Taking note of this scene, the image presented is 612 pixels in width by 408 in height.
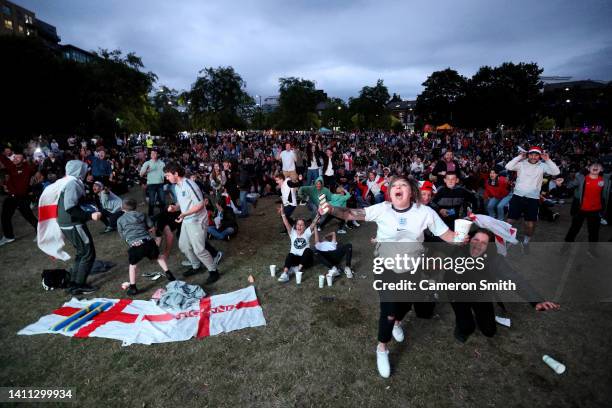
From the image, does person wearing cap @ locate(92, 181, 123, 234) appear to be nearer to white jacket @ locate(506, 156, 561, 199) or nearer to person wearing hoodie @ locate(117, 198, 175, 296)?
person wearing hoodie @ locate(117, 198, 175, 296)

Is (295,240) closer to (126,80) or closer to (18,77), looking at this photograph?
(18,77)

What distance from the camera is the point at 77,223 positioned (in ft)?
16.4

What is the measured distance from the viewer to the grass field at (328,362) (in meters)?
3.06

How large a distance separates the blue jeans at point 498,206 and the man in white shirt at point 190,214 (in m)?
7.37

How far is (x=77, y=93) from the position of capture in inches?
1093

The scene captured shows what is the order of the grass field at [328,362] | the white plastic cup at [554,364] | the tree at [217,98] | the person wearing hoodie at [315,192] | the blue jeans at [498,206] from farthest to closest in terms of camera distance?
the tree at [217,98]
the blue jeans at [498,206]
the person wearing hoodie at [315,192]
the white plastic cup at [554,364]
the grass field at [328,362]

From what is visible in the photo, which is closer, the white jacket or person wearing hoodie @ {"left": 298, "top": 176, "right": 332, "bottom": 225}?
the white jacket

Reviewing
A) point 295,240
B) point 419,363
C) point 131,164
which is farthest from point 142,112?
point 419,363

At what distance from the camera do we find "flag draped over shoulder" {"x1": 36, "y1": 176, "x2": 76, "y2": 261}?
4977mm

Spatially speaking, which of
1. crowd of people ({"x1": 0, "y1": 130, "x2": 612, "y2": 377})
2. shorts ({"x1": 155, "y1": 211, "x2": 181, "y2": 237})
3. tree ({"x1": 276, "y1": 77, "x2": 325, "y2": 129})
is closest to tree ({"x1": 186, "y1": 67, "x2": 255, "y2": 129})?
tree ({"x1": 276, "y1": 77, "x2": 325, "y2": 129})

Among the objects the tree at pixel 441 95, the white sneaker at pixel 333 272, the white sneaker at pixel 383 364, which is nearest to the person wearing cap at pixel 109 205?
the white sneaker at pixel 333 272

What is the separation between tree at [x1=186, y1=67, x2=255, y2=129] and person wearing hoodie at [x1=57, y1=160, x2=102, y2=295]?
51.3 meters

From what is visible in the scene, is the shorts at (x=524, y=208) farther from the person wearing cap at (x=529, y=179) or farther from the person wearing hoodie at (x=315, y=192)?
the person wearing hoodie at (x=315, y=192)

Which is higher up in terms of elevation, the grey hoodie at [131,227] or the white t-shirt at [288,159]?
the white t-shirt at [288,159]
